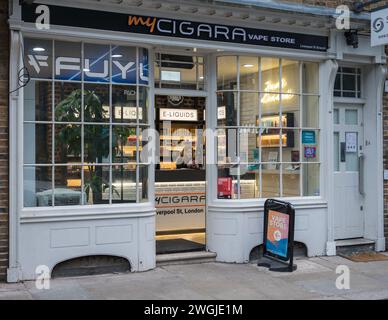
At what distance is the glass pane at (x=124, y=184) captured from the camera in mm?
7898

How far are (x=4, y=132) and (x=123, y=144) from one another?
168 centimetres

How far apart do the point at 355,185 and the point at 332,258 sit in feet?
5.00

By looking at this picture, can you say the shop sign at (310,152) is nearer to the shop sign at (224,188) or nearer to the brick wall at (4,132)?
the shop sign at (224,188)

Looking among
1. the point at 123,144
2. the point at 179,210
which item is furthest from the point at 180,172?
the point at 123,144

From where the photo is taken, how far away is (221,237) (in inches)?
340

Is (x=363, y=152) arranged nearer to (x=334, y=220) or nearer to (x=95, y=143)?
(x=334, y=220)

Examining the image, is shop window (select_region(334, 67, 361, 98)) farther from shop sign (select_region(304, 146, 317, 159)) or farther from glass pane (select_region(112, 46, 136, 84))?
glass pane (select_region(112, 46, 136, 84))

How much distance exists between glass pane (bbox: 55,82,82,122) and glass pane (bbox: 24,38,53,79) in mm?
232

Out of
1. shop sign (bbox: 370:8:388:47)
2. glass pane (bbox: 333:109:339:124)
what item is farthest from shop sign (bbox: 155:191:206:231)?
shop sign (bbox: 370:8:388:47)

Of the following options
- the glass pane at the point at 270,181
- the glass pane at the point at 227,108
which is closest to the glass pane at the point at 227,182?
the glass pane at the point at 270,181

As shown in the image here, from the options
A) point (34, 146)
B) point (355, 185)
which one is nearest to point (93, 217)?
point (34, 146)

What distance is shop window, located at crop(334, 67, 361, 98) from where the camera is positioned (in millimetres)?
9867

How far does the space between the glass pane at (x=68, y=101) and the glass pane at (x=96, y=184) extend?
747 mm

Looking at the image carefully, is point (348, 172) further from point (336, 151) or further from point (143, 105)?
point (143, 105)
